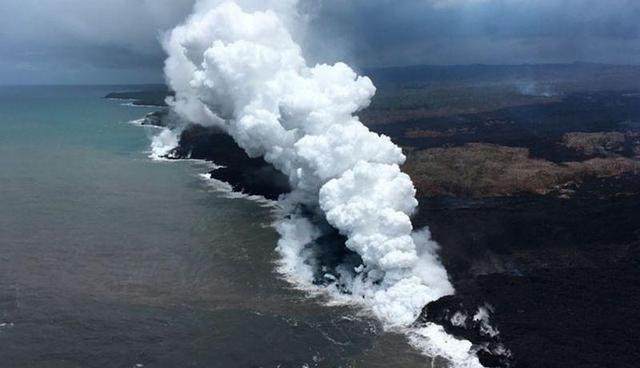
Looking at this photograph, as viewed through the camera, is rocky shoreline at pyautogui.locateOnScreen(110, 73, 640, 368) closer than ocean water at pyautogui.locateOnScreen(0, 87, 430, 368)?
No

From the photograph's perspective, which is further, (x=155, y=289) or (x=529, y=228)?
(x=529, y=228)

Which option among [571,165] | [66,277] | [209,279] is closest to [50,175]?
[66,277]

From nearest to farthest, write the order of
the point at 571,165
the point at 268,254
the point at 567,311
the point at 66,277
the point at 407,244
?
1. the point at 567,311
2. the point at 407,244
3. the point at 66,277
4. the point at 268,254
5. the point at 571,165

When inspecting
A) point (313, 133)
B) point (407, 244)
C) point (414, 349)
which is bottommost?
point (414, 349)

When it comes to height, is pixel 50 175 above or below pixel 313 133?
below

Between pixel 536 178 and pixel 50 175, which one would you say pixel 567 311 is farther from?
pixel 50 175

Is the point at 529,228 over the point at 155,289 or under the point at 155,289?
over

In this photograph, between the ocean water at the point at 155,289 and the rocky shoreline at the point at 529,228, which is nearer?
the ocean water at the point at 155,289

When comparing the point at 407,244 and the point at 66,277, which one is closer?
the point at 407,244
